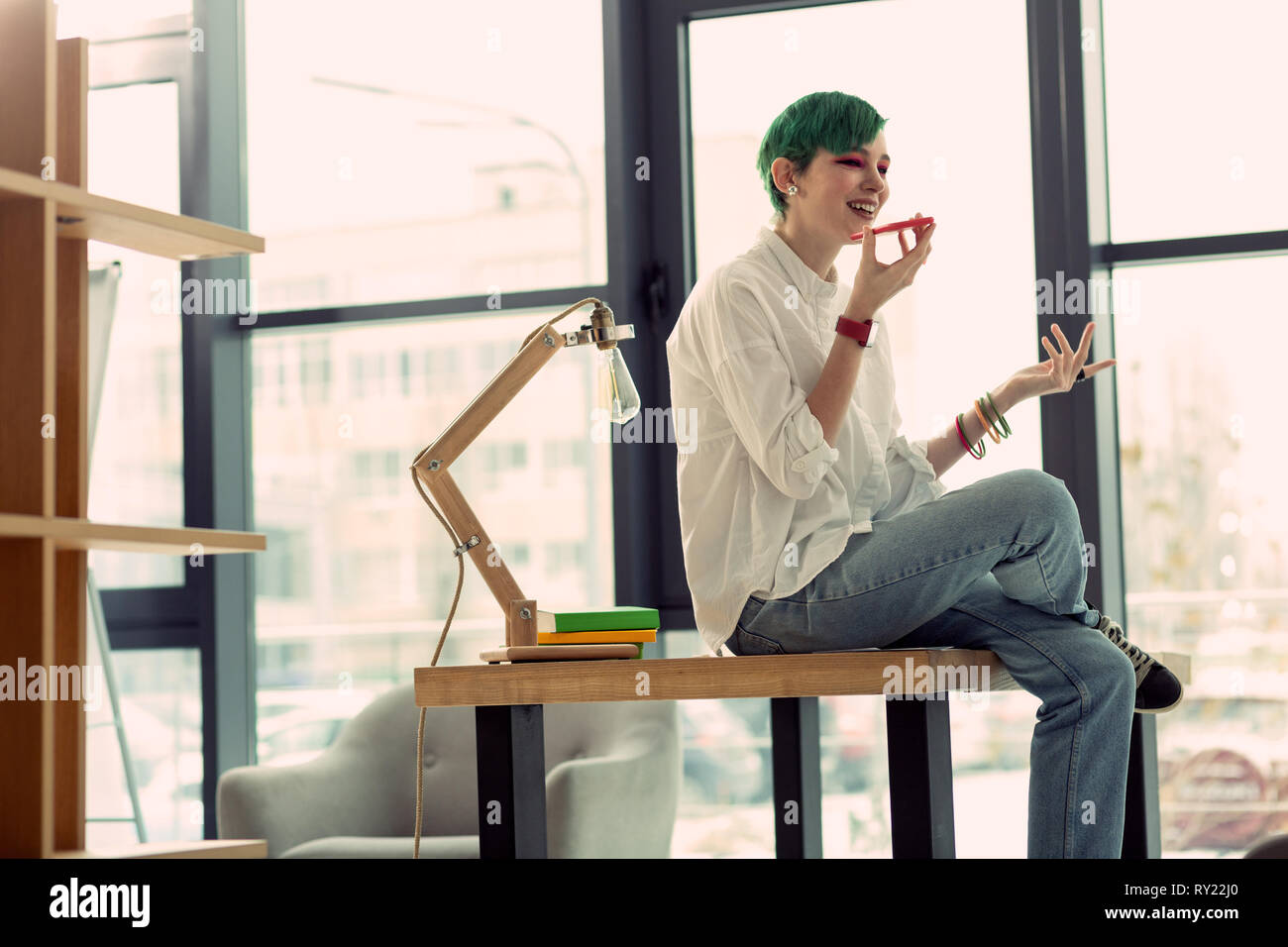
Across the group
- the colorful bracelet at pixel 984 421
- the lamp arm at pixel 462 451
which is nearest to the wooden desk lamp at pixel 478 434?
the lamp arm at pixel 462 451

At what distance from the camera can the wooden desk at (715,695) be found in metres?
1.83

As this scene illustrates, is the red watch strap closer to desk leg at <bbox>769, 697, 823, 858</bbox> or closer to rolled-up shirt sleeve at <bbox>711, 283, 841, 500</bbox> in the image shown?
rolled-up shirt sleeve at <bbox>711, 283, 841, 500</bbox>

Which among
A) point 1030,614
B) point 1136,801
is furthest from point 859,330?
point 1136,801

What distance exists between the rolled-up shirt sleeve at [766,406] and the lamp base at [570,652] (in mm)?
331

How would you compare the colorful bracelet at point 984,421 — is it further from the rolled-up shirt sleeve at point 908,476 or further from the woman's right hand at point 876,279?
the woman's right hand at point 876,279

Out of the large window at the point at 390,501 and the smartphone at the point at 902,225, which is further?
the large window at the point at 390,501

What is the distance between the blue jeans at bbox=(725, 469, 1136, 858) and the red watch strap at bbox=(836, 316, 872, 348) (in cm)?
25

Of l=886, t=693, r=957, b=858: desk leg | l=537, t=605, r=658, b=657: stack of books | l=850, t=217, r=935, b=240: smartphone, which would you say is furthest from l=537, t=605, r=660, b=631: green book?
l=850, t=217, r=935, b=240: smartphone

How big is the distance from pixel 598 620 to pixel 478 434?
36 cm

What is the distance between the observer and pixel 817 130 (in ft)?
7.07

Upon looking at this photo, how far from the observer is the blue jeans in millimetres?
1866

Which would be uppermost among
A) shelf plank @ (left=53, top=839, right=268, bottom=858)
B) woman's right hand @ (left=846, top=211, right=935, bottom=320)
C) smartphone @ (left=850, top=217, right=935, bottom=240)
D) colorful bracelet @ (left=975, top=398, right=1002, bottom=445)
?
smartphone @ (left=850, top=217, right=935, bottom=240)
